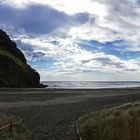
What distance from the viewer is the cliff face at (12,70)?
Answer: 69.8m

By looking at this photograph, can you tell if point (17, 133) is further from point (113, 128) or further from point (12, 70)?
point (12, 70)

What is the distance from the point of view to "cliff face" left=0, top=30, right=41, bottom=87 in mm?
69812

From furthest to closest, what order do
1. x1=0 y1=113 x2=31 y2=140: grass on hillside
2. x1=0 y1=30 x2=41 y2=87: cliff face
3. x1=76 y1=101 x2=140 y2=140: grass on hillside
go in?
1. x1=0 y1=30 x2=41 y2=87: cliff face
2. x1=76 y1=101 x2=140 y2=140: grass on hillside
3. x1=0 y1=113 x2=31 y2=140: grass on hillside

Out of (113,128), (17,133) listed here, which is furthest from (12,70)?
(113,128)

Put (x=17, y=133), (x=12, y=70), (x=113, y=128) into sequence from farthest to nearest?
(x=12, y=70), (x=113, y=128), (x=17, y=133)

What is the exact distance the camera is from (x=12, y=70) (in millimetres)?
72875

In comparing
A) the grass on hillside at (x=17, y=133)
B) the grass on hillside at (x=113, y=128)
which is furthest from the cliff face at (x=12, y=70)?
the grass on hillside at (x=113, y=128)

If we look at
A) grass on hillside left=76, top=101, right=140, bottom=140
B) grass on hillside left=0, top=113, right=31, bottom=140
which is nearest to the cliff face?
grass on hillside left=0, top=113, right=31, bottom=140

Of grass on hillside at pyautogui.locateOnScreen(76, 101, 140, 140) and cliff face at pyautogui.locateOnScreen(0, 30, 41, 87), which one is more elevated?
cliff face at pyautogui.locateOnScreen(0, 30, 41, 87)

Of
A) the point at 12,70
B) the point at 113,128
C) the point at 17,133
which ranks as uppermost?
the point at 12,70

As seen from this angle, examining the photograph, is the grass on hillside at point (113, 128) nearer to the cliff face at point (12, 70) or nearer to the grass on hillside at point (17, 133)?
the grass on hillside at point (17, 133)

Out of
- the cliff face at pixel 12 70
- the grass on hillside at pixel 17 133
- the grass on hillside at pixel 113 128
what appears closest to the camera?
the grass on hillside at pixel 17 133

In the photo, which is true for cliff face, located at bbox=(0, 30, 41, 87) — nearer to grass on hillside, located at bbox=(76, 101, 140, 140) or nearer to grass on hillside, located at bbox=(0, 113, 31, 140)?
grass on hillside, located at bbox=(0, 113, 31, 140)

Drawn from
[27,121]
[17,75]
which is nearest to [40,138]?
[27,121]
